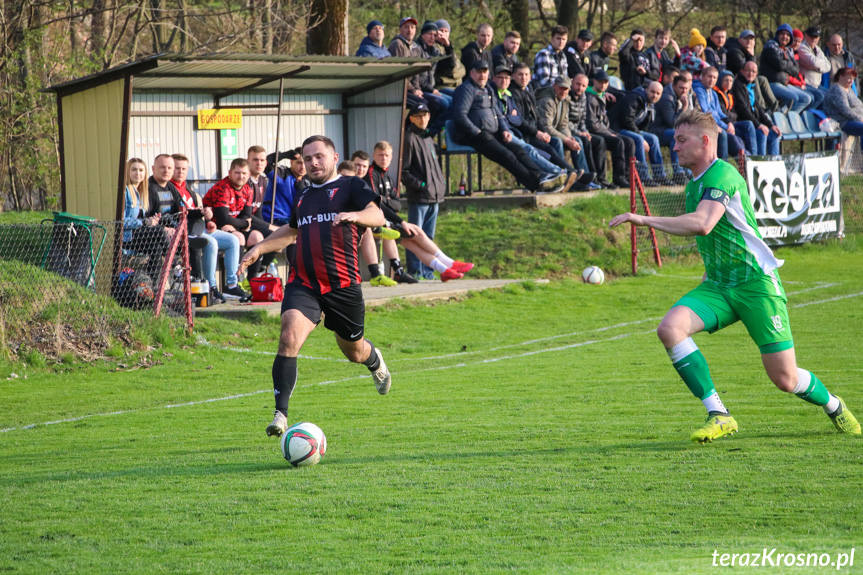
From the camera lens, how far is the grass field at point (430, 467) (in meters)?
4.46

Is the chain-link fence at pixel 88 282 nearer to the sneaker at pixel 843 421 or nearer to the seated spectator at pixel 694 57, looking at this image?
the sneaker at pixel 843 421

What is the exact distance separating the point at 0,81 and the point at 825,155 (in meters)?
15.8

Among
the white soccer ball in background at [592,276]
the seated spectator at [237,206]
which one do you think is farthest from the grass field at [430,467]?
the white soccer ball in background at [592,276]

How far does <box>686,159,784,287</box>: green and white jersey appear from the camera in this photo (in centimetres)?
630

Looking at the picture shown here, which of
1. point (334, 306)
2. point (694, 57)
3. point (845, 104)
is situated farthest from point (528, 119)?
point (334, 306)

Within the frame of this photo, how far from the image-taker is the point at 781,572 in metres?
4.02

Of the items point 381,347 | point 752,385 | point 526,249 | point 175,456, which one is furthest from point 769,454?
point 526,249

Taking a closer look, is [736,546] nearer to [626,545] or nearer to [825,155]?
[626,545]

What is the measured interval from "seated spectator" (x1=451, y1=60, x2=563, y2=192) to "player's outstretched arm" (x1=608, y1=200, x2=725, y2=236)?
36.9 ft

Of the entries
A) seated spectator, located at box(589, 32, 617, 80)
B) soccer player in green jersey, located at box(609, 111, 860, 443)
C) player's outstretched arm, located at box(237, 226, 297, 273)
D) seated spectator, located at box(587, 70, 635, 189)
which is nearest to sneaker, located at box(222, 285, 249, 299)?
player's outstretched arm, located at box(237, 226, 297, 273)

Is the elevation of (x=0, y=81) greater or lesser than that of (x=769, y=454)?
greater

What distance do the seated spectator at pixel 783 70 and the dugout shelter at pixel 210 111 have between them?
10.9 m

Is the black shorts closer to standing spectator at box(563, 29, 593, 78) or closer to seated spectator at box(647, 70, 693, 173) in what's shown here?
standing spectator at box(563, 29, 593, 78)

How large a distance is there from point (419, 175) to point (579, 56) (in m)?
6.02
